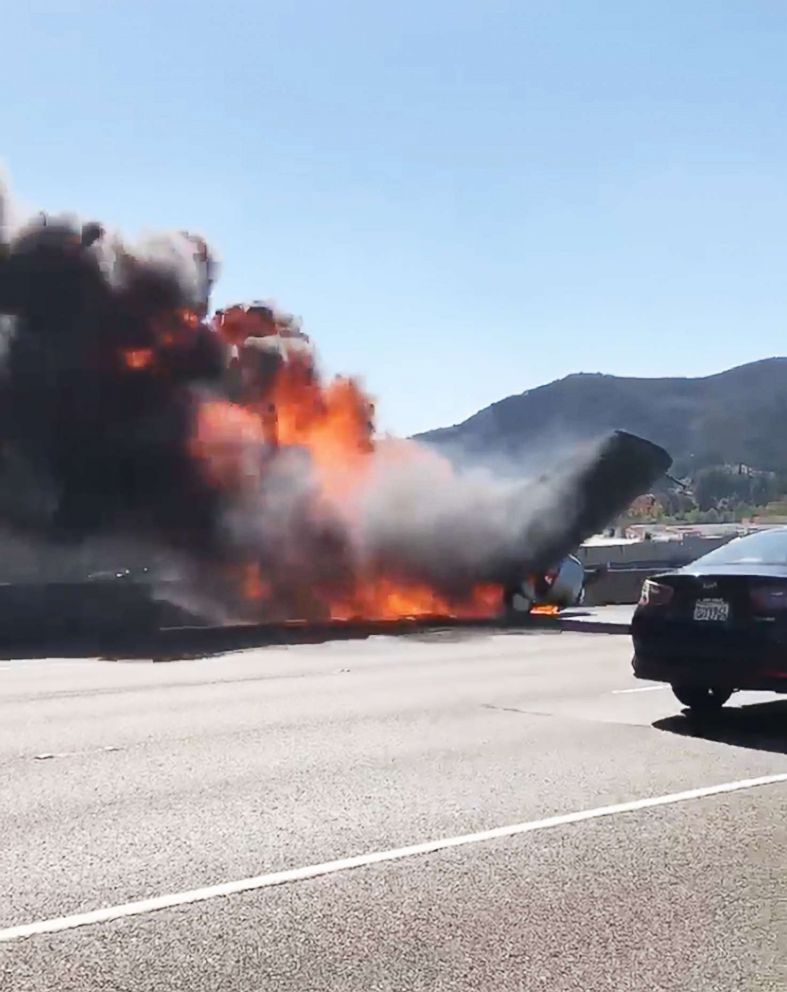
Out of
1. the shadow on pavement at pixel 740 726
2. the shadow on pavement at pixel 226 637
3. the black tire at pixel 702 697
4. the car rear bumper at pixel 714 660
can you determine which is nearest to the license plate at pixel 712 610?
the car rear bumper at pixel 714 660

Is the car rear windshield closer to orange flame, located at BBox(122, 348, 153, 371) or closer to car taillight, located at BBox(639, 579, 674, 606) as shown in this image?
car taillight, located at BBox(639, 579, 674, 606)

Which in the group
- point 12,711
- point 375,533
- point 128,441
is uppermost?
point 128,441

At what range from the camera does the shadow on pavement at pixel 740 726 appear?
10.3 meters

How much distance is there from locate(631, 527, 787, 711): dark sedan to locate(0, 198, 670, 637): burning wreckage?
16.8 metres

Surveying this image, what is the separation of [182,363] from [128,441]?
2743 mm

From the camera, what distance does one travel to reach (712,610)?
10.8 m

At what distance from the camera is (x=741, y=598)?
10.6 meters

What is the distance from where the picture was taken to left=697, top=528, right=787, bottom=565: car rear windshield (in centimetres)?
1119

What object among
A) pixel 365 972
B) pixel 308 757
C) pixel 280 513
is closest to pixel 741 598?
pixel 308 757

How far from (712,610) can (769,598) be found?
47 centimetres

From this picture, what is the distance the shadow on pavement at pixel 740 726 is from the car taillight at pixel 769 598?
38.1 inches

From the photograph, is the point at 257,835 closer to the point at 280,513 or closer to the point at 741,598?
the point at 741,598

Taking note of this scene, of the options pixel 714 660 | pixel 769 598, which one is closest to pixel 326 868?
pixel 714 660

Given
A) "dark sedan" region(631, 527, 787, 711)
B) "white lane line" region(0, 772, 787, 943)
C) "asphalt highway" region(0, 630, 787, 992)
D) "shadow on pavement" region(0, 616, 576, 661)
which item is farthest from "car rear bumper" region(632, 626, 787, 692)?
"shadow on pavement" region(0, 616, 576, 661)
